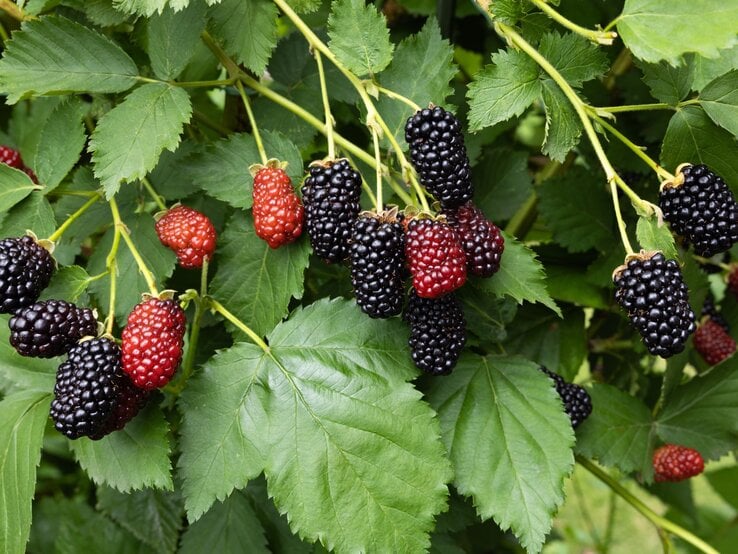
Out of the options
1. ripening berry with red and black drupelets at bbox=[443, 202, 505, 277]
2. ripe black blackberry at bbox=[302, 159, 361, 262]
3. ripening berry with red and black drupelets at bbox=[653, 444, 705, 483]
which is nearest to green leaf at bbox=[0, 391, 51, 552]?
ripe black blackberry at bbox=[302, 159, 361, 262]

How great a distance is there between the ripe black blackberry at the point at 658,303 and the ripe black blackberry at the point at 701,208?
0.06 m

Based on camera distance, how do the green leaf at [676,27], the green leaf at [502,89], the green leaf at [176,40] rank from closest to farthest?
the green leaf at [676,27] → the green leaf at [502,89] → the green leaf at [176,40]

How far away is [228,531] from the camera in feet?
3.68

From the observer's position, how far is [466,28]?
5.07ft

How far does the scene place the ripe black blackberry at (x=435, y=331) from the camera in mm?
830

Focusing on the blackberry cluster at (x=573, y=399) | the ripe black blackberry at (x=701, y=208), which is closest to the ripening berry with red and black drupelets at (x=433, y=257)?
the ripe black blackberry at (x=701, y=208)

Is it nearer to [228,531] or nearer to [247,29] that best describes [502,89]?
[247,29]

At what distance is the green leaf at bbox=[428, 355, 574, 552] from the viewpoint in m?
0.90

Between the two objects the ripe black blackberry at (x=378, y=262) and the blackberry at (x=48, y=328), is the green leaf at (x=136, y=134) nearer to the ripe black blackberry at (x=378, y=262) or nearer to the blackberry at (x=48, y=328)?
the blackberry at (x=48, y=328)

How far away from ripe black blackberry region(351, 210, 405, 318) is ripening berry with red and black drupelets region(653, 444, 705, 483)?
0.63 meters

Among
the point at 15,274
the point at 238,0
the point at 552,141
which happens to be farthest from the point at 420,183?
the point at 15,274

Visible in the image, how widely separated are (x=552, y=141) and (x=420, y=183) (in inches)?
6.0

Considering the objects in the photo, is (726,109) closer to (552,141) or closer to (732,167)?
(732,167)

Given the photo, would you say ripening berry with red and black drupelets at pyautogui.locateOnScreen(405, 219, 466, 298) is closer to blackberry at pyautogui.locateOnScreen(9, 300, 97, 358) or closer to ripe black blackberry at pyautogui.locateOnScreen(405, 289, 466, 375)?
ripe black blackberry at pyautogui.locateOnScreen(405, 289, 466, 375)
